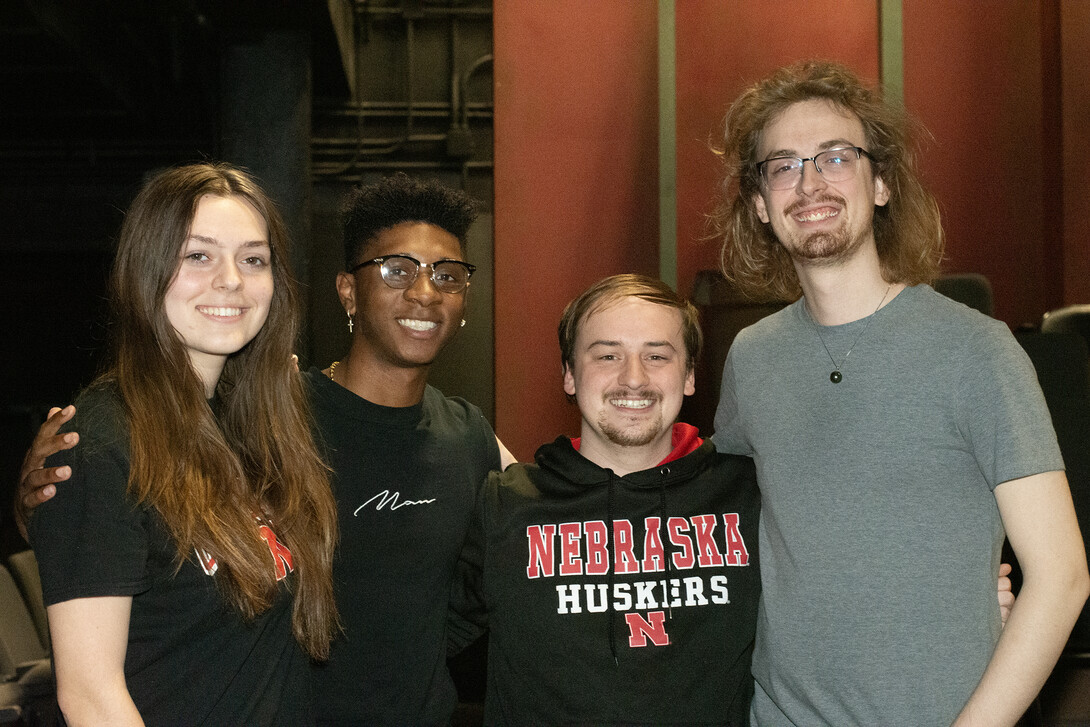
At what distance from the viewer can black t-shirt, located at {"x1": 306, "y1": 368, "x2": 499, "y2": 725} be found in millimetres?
1842

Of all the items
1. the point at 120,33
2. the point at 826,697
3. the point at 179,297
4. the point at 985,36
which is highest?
the point at 120,33

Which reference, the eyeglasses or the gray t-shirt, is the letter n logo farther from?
the eyeglasses

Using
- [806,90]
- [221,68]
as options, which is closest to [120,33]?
[221,68]

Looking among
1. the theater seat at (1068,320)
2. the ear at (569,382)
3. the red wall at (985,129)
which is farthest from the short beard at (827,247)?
the red wall at (985,129)

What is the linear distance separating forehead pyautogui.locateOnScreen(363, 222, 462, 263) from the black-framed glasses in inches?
0.6

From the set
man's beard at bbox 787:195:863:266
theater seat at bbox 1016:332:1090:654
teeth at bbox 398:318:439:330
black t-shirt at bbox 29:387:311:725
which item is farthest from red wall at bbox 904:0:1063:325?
black t-shirt at bbox 29:387:311:725

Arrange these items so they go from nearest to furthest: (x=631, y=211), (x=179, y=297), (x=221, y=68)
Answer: (x=179, y=297), (x=631, y=211), (x=221, y=68)

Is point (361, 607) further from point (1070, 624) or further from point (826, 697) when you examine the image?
point (1070, 624)

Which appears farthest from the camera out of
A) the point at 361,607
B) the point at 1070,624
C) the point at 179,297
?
the point at 361,607

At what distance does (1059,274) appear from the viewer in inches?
143

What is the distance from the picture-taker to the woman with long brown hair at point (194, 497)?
1302 mm

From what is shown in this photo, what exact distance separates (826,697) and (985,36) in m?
3.00

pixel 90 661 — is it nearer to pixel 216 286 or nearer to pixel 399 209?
pixel 216 286

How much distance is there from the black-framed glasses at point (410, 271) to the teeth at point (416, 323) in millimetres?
82
